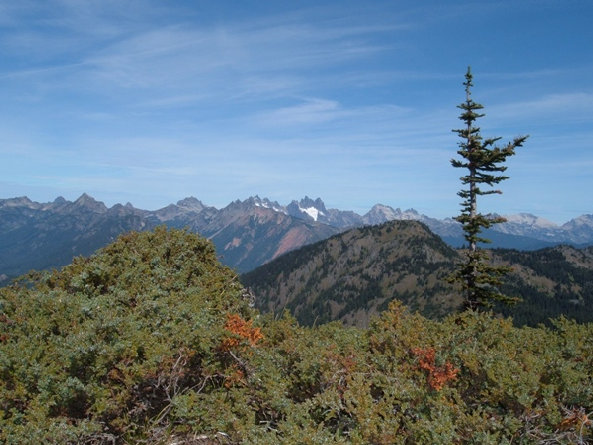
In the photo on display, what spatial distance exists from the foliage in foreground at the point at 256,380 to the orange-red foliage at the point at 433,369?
22 millimetres

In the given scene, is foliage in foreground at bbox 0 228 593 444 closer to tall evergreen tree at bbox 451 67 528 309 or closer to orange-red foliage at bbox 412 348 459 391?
orange-red foliage at bbox 412 348 459 391

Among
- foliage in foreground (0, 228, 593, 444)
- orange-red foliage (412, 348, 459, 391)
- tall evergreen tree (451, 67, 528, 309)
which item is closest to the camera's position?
foliage in foreground (0, 228, 593, 444)

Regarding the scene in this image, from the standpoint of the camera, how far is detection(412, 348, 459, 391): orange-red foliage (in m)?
5.97

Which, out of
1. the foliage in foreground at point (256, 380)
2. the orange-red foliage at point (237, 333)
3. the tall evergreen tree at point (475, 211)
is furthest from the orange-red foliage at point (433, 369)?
the tall evergreen tree at point (475, 211)

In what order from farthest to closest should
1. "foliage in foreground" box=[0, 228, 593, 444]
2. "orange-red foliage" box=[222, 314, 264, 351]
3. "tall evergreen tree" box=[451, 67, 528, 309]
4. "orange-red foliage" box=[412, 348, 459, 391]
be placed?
1. "tall evergreen tree" box=[451, 67, 528, 309]
2. "orange-red foliage" box=[222, 314, 264, 351]
3. "orange-red foliage" box=[412, 348, 459, 391]
4. "foliage in foreground" box=[0, 228, 593, 444]

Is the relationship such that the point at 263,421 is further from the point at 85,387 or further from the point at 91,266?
the point at 91,266

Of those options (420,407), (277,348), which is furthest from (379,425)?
(277,348)

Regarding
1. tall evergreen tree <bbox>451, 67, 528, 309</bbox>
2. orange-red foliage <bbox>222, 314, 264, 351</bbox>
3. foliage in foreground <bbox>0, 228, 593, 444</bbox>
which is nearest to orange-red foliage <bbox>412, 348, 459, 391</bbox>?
foliage in foreground <bbox>0, 228, 593, 444</bbox>

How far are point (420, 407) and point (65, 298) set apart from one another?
6326 mm

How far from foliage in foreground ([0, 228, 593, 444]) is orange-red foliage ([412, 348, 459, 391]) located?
2cm

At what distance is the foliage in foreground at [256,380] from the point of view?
17.3ft

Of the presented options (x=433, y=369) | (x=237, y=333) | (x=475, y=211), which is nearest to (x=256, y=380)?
(x=237, y=333)

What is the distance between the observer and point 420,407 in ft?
18.3

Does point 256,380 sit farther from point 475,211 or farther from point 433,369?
point 475,211
